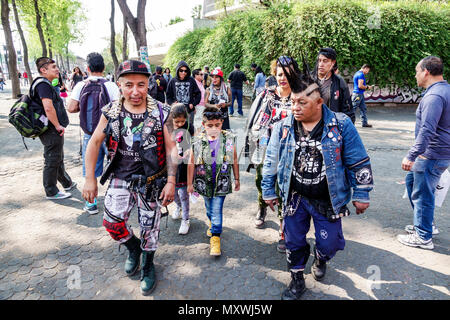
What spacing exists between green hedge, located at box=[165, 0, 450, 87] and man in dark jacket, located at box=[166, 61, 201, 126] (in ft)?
25.7

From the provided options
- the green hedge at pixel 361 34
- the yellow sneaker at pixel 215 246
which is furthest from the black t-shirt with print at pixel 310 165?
the green hedge at pixel 361 34

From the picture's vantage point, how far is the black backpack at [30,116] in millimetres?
4367

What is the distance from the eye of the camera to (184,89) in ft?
23.2

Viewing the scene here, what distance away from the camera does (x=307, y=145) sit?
252cm

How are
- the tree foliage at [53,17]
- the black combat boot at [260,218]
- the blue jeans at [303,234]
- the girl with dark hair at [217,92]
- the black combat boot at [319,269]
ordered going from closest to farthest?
1. the blue jeans at [303,234]
2. the black combat boot at [319,269]
3. the black combat boot at [260,218]
4. the girl with dark hair at [217,92]
5. the tree foliage at [53,17]

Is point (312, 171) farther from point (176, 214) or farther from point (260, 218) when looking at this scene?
point (176, 214)

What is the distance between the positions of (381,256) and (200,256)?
2071 mm

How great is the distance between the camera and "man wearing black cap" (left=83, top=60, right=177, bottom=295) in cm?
262

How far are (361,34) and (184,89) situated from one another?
1066cm

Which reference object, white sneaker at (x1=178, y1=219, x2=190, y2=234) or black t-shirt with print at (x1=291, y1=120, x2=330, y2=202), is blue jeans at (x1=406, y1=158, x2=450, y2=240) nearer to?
A: black t-shirt with print at (x1=291, y1=120, x2=330, y2=202)

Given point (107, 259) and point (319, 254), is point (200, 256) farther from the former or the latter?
point (319, 254)

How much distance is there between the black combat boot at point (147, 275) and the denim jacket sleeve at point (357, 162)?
6.53 feet

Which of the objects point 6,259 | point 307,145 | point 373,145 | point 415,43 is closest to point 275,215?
point 307,145

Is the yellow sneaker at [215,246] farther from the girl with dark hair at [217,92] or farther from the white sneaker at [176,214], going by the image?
the girl with dark hair at [217,92]
